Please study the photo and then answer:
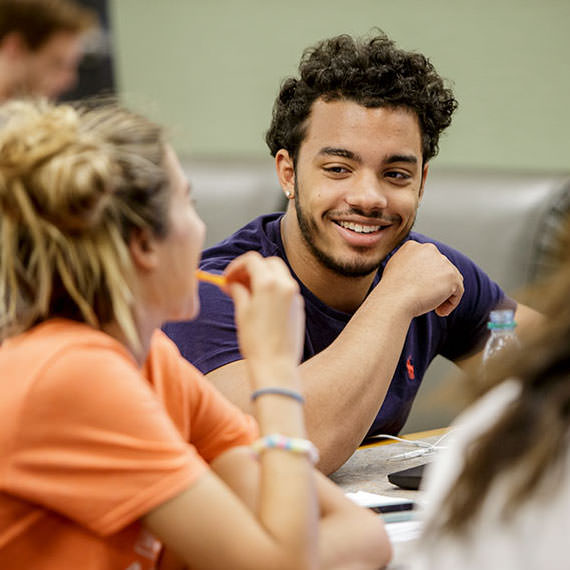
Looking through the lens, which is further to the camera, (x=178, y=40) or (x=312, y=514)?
(x=178, y=40)

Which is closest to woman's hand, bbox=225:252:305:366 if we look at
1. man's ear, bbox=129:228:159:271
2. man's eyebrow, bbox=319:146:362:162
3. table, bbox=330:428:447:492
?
man's ear, bbox=129:228:159:271

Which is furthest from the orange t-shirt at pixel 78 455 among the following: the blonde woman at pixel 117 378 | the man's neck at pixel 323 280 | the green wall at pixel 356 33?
the green wall at pixel 356 33

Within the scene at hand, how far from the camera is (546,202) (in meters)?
2.42

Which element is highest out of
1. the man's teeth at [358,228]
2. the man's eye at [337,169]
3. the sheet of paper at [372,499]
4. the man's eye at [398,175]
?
the man's eye at [337,169]

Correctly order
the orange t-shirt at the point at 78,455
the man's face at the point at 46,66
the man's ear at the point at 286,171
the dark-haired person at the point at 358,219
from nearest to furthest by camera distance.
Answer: the orange t-shirt at the point at 78,455, the man's face at the point at 46,66, the dark-haired person at the point at 358,219, the man's ear at the point at 286,171

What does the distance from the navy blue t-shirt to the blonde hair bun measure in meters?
0.67

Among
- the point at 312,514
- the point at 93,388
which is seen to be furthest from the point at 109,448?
the point at 312,514

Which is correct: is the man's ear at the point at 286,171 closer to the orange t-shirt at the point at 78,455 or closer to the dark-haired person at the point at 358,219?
the dark-haired person at the point at 358,219

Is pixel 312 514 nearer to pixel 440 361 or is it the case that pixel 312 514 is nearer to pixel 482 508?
pixel 482 508

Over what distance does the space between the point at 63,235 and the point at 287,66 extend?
2.04 meters

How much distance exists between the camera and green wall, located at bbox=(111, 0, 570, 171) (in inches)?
106

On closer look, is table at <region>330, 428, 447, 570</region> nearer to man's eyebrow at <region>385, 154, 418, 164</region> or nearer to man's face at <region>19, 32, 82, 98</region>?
man's eyebrow at <region>385, 154, 418, 164</region>

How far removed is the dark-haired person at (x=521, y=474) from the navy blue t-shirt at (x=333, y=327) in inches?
34.8

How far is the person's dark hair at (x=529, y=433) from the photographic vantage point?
1.94ft
